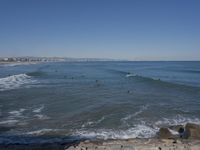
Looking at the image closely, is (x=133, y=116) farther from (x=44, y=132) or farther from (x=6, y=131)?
→ (x=6, y=131)

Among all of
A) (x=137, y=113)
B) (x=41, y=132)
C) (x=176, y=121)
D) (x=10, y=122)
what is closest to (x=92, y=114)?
(x=137, y=113)

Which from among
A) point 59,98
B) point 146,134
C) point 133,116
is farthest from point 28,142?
point 59,98

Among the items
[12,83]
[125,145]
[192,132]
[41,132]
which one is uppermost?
[125,145]

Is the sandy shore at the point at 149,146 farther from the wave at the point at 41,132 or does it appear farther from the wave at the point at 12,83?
the wave at the point at 12,83

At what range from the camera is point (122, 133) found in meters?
14.9

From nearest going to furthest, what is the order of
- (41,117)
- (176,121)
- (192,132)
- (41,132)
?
(192,132) < (41,132) < (176,121) < (41,117)

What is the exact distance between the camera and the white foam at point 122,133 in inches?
563

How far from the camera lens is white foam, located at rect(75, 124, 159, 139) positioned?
46.9 ft

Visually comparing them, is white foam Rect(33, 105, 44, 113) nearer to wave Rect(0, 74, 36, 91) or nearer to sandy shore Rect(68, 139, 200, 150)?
sandy shore Rect(68, 139, 200, 150)

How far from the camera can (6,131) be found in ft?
49.7

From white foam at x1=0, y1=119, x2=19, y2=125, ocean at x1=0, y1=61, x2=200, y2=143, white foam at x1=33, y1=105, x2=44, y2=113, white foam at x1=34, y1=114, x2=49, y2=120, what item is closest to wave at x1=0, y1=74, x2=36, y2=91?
ocean at x1=0, y1=61, x2=200, y2=143

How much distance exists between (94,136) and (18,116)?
7317 mm

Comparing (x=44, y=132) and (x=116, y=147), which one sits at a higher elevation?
(x=116, y=147)

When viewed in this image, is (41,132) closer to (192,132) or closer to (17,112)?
(17,112)
